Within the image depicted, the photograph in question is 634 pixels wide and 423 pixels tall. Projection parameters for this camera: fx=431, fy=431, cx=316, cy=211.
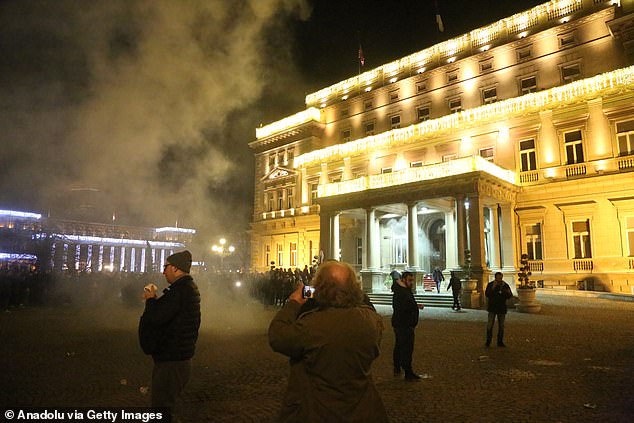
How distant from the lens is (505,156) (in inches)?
1141

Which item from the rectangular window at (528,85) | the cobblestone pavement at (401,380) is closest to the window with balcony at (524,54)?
the rectangular window at (528,85)

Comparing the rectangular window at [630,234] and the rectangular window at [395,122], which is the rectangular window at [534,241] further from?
the rectangular window at [395,122]

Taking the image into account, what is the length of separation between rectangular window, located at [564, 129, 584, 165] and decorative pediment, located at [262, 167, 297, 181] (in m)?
23.6

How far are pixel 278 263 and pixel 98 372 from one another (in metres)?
35.4

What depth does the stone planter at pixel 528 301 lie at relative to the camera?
60.0 ft

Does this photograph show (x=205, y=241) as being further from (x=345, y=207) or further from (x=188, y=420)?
(x=188, y=420)

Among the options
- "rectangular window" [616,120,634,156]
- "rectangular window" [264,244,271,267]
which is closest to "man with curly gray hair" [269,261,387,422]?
"rectangular window" [616,120,634,156]

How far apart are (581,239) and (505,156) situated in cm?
698

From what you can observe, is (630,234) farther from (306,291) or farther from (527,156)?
(306,291)

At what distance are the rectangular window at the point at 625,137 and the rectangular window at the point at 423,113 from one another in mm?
13057

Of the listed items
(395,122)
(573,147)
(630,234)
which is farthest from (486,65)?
(630,234)

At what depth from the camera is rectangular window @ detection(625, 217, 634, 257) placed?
23987mm

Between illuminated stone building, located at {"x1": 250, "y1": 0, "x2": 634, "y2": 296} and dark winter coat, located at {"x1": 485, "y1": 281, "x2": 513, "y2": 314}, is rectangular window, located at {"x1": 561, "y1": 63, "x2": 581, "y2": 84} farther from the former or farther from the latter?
dark winter coat, located at {"x1": 485, "y1": 281, "x2": 513, "y2": 314}

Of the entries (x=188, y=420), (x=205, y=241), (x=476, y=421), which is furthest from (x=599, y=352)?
(x=205, y=241)
